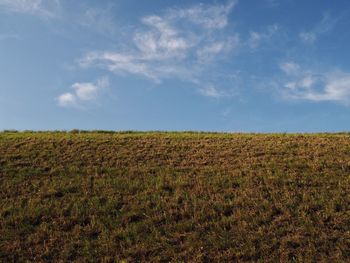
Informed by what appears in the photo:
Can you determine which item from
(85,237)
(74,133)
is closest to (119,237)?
(85,237)

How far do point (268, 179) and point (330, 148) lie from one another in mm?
8752

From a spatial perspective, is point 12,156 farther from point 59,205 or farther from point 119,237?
point 119,237

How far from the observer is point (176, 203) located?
53.4 ft

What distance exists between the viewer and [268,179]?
18938 millimetres

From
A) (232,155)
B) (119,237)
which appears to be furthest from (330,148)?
(119,237)

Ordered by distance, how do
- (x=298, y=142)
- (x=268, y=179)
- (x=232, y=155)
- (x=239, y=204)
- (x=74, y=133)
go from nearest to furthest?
(x=239, y=204)
(x=268, y=179)
(x=232, y=155)
(x=298, y=142)
(x=74, y=133)

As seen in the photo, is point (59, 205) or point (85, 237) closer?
point (85, 237)

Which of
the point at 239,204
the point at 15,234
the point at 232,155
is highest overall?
the point at 232,155

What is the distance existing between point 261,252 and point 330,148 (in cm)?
1547

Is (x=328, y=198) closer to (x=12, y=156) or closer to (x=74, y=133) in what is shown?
(x=12, y=156)

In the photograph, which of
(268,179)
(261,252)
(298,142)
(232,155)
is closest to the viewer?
(261,252)

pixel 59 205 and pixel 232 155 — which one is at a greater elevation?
pixel 232 155

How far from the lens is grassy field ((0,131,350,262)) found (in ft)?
41.4

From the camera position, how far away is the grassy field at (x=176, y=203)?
1263cm
